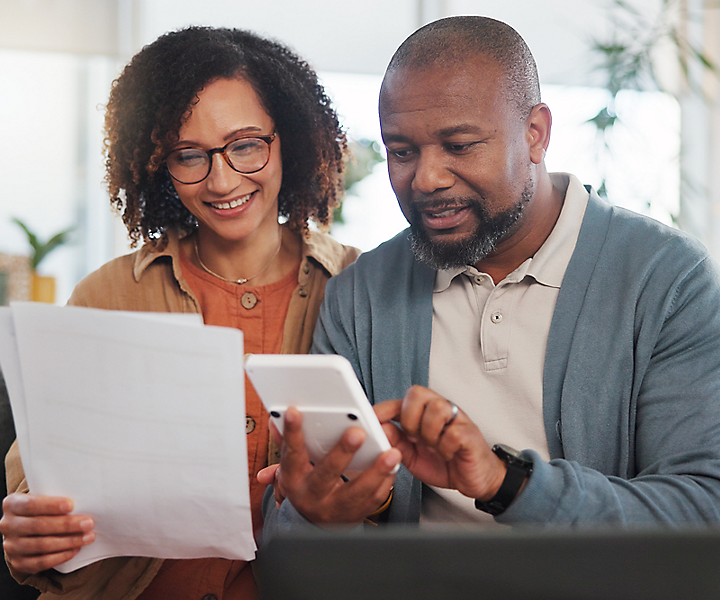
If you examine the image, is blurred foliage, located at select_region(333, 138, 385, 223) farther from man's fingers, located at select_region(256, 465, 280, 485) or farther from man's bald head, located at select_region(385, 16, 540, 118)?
man's fingers, located at select_region(256, 465, 280, 485)

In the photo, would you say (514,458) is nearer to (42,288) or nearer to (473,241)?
(473,241)

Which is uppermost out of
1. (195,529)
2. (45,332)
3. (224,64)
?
(224,64)

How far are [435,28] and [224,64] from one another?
42cm

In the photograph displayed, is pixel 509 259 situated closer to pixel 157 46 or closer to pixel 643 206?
pixel 157 46

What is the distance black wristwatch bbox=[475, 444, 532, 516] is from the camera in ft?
2.56

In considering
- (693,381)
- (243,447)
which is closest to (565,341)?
(693,381)

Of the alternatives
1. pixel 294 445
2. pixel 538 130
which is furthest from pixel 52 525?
pixel 538 130

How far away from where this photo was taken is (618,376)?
0.98 m

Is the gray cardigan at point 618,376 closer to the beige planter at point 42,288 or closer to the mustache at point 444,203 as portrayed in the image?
the mustache at point 444,203

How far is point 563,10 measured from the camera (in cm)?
368

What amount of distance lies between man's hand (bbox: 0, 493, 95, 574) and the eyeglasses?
64 centimetres

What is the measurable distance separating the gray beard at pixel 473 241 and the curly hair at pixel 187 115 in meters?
0.42

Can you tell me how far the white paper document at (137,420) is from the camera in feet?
2.13

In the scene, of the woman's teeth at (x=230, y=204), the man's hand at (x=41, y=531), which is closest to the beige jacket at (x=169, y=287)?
the woman's teeth at (x=230, y=204)
